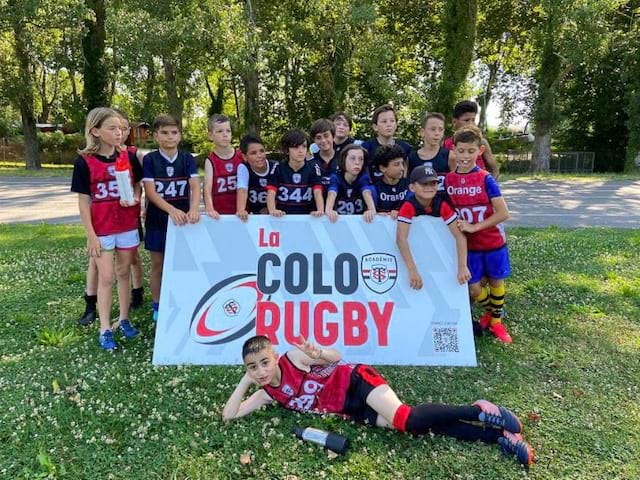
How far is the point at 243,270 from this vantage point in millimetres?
4648

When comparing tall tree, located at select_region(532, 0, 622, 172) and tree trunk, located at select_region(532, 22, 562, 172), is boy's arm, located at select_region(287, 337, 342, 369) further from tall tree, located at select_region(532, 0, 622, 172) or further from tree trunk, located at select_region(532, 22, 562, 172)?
tree trunk, located at select_region(532, 22, 562, 172)

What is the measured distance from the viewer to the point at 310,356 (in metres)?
3.56

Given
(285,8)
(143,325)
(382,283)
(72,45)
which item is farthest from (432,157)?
(72,45)

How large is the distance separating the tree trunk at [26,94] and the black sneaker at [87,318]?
2023 cm

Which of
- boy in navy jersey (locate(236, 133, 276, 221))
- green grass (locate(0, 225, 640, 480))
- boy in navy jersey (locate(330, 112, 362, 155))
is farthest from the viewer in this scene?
boy in navy jersey (locate(330, 112, 362, 155))

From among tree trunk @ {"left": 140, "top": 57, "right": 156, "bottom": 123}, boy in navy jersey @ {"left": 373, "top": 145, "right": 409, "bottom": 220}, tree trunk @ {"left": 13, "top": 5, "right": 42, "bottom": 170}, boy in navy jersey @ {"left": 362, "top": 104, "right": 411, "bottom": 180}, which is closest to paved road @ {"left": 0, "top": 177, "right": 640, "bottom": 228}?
tree trunk @ {"left": 13, "top": 5, "right": 42, "bottom": 170}

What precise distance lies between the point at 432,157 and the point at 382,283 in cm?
147

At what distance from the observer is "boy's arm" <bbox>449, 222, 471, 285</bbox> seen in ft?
15.0

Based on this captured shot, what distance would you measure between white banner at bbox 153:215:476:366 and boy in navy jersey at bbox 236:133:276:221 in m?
0.58

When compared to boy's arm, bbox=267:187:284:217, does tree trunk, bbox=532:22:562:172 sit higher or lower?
higher

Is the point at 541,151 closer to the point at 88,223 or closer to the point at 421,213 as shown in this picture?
the point at 421,213

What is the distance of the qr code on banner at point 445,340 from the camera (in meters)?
4.46

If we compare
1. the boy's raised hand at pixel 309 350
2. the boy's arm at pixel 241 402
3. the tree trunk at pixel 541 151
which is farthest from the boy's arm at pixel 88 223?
the tree trunk at pixel 541 151

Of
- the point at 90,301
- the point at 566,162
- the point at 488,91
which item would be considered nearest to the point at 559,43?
the point at 566,162
